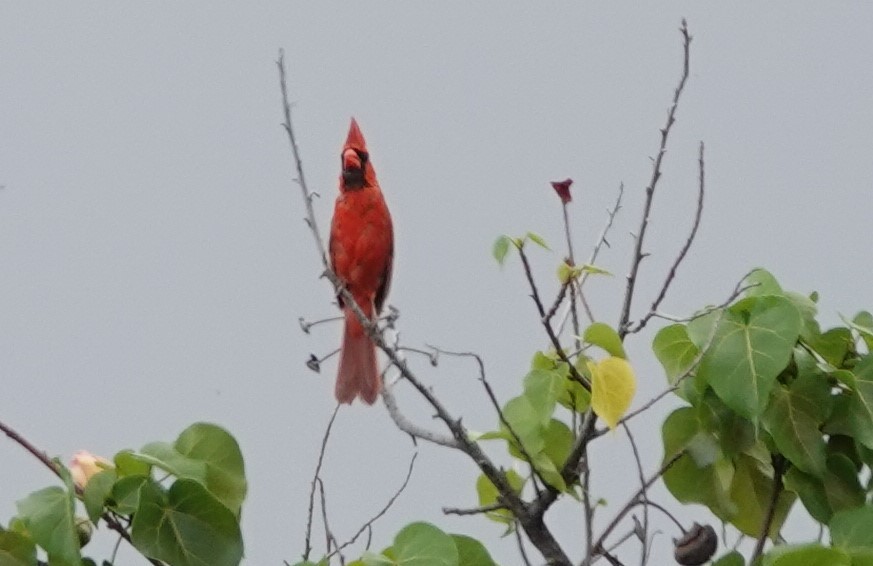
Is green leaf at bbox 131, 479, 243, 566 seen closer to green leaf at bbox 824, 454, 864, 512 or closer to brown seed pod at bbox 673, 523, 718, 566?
brown seed pod at bbox 673, 523, 718, 566

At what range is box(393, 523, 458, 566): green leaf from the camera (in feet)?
4.60

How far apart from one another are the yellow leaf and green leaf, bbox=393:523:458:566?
22 centimetres

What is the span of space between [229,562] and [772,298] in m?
0.65

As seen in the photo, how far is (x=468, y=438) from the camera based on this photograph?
1.53 metres

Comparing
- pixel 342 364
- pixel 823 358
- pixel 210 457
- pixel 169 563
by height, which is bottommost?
pixel 169 563

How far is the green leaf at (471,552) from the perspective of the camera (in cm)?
150

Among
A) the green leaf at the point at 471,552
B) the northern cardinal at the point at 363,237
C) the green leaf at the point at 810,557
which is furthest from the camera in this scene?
the northern cardinal at the point at 363,237

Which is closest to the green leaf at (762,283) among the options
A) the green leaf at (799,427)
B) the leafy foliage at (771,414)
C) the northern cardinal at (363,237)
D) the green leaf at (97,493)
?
the leafy foliage at (771,414)

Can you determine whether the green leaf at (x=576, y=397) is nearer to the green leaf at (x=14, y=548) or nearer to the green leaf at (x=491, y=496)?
the green leaf at (x=491, y=496)

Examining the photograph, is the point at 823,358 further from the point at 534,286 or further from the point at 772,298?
the point at 534,286

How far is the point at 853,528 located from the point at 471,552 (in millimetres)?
430

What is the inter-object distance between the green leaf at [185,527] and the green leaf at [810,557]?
0.56 metres

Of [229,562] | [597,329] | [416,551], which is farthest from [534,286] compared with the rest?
[229,562]

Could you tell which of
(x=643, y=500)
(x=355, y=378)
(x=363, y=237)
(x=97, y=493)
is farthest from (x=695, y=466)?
(x=363, y=237)
